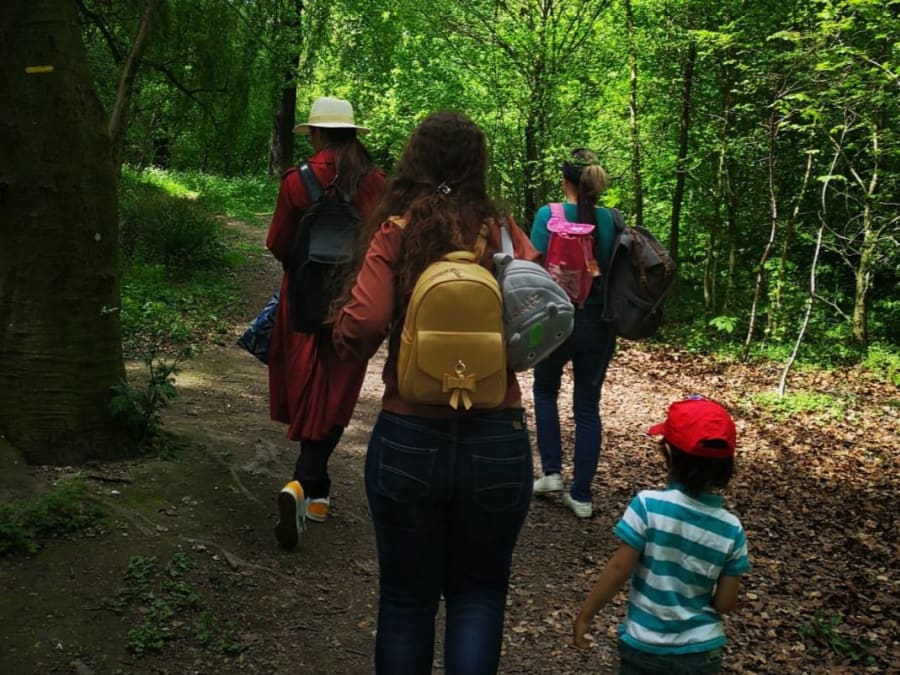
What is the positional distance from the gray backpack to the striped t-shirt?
1.85 ft

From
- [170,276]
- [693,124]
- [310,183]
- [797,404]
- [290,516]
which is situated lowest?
[797,404]

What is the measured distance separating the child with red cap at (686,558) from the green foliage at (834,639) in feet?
7.10

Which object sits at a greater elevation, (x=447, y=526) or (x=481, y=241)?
(x=481, y=241)

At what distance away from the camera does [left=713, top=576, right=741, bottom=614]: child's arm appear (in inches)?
92.9

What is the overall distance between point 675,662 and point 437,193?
61.5 inches

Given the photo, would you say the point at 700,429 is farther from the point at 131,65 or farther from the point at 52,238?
the point at 131,65

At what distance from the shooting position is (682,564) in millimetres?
2355

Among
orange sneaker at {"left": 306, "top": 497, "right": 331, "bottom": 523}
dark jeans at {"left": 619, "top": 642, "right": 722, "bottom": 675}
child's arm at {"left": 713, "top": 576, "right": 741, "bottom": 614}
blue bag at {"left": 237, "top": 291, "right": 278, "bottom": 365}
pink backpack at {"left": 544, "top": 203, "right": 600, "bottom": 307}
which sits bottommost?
orange sneaker at {"left": 306, "top": 497, "right": 331, "bottom": 523}

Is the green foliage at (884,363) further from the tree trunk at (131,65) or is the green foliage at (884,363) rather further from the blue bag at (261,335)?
the tree trunk at (131,65)

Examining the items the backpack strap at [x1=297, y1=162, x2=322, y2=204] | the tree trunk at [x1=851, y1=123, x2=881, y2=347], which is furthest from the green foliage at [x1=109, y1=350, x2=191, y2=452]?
the tree trunk at [x1=851, y1=123, x2=881, y2=347]

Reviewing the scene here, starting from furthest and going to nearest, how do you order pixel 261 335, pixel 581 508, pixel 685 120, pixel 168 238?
pixel 685 120 < pixel 168 238 < pixel 581 508 < pixel 261 335

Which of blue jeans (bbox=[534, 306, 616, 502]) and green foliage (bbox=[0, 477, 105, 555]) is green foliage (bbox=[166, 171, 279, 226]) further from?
green foliage (bbox=[0, 477, 105, 555])

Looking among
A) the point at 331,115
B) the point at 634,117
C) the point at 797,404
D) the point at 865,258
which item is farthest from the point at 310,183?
the point at 634,117

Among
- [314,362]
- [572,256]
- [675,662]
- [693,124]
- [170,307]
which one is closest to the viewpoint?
[675,662]
